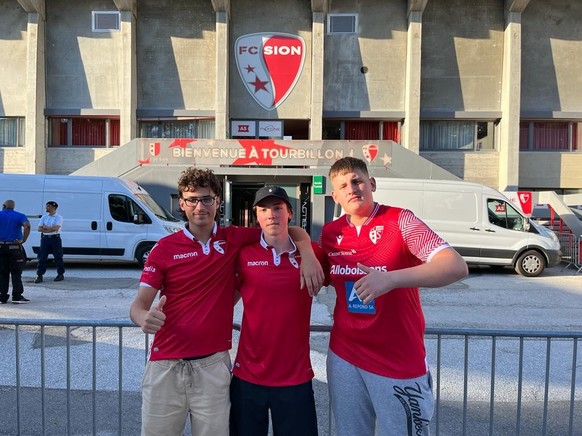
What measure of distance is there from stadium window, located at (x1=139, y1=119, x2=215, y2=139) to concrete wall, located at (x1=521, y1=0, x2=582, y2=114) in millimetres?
14568

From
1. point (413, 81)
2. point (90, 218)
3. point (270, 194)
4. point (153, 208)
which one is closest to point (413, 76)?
point (413, 81)

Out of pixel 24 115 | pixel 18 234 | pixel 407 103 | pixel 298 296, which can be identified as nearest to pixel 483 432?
pixel 298 296

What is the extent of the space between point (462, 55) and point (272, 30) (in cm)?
874

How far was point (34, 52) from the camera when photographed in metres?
20.8

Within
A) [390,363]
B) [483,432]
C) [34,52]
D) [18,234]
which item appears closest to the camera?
[390,363]

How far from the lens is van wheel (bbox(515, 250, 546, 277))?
1207 cm

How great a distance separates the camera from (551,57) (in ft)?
70.5

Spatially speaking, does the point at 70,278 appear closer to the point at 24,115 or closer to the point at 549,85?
the point at 24,115

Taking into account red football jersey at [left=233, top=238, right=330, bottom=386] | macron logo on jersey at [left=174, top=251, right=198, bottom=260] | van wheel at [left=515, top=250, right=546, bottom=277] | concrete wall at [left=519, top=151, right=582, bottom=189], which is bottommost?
van wheel at [left=515, top=250, right=546, bottom=277]

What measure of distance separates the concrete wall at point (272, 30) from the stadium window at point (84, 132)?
5843 mm

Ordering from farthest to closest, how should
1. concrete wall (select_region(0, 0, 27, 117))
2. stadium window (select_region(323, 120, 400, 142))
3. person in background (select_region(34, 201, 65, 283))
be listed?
stadium window (select_region(323, 120, 400, 142)) < concrete wall (select_region(0, 0, 27, 117)) < person in background (select_region(34, 201, 65, 283))

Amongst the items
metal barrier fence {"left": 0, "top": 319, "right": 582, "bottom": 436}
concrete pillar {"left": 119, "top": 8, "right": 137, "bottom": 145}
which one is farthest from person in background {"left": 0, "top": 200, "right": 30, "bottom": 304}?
concrete pillar {"left": 119, "top": 8, "right": 137, "bottom": 145}

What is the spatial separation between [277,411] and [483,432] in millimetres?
2081

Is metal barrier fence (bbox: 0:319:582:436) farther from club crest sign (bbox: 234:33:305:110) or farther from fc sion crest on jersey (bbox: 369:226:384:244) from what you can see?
club crest sign (bbox: 234:33:305:110)
